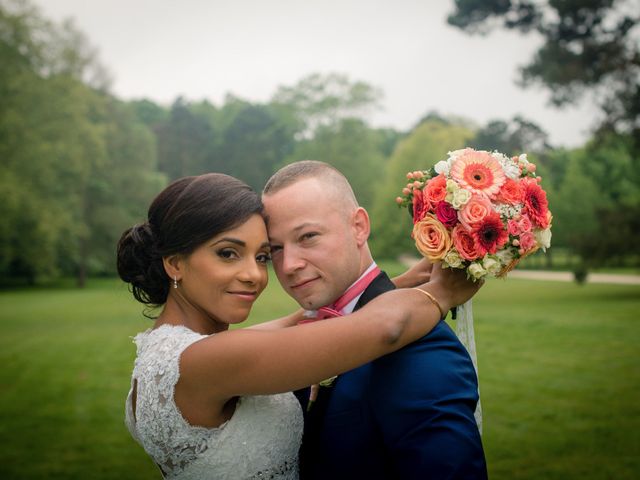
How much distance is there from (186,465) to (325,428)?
825 mm

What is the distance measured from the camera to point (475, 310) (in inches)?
1055

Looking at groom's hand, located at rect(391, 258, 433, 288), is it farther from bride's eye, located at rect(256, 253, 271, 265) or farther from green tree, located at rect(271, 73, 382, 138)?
green tree, located at rect(271, 73, 382, 138)

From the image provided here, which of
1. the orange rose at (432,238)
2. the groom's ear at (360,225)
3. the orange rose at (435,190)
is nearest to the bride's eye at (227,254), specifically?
the groom's ear at (360,225)

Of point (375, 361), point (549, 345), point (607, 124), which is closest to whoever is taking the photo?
point (375, 361)

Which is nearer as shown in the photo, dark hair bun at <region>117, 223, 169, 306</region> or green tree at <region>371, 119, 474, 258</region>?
dark hair bun at <region>117, 223, 169, 306</region>

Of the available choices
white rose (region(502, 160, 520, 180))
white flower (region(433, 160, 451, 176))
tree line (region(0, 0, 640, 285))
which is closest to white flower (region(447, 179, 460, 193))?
white flower (region(433, 160, 451, 176))

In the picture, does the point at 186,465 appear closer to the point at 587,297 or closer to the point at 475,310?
the point at 475,310

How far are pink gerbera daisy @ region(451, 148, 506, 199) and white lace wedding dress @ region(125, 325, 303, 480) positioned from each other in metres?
1.66

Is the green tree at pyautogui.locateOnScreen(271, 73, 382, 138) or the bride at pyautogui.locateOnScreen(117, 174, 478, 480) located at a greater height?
the green tree at pyautogui.locateOnScreen(271, 73, 382, 138)

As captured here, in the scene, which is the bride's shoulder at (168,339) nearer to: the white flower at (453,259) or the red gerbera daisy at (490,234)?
the white flower at (453,259)

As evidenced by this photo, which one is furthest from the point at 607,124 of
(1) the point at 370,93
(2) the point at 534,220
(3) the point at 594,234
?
(1) the point at 370,93

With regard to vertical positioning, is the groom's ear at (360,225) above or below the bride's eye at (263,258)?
above

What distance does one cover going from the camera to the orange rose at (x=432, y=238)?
3195mm

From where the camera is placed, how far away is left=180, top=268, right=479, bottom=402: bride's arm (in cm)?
281
